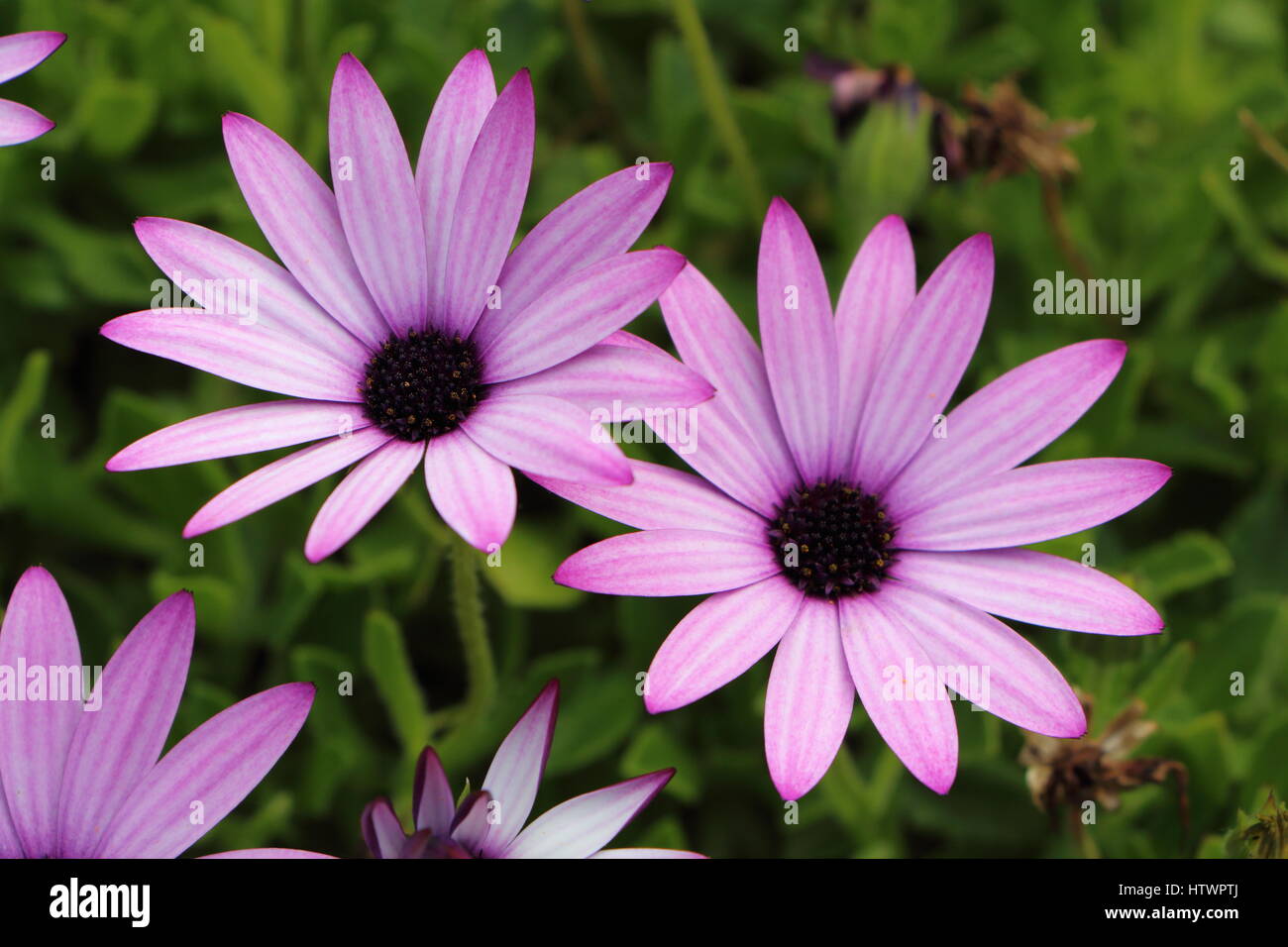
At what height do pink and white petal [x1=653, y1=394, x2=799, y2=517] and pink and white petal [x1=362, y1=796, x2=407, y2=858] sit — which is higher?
pink and white petal [x1=653, y1=394, x2=799, y2=517]

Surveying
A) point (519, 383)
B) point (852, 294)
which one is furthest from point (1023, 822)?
point (519, 383)

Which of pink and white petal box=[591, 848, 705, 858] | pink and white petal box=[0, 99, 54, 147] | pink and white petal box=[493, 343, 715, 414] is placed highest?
pink and white petal box=[0, 99, 54, 147]

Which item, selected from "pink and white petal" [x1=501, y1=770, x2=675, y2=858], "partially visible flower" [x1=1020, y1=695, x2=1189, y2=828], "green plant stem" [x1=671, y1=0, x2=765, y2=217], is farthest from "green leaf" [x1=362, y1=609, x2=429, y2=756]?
"green plant stem" [x1=671, y1=0, x2=765, y2=217]

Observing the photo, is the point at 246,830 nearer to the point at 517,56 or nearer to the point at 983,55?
the point at 517,56

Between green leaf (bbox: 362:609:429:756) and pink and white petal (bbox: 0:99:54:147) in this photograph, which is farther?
green leaf (bbox: 362:609:429:756)

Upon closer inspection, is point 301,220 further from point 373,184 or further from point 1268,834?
point 1268,834

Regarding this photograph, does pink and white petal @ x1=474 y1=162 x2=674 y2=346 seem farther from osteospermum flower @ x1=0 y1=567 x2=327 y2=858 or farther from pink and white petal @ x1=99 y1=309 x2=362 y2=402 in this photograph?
osteospermum flower @ x1=0 y1=567 x2=327 y2=858

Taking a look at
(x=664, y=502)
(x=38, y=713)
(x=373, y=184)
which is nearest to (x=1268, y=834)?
(x=664, y=502)
